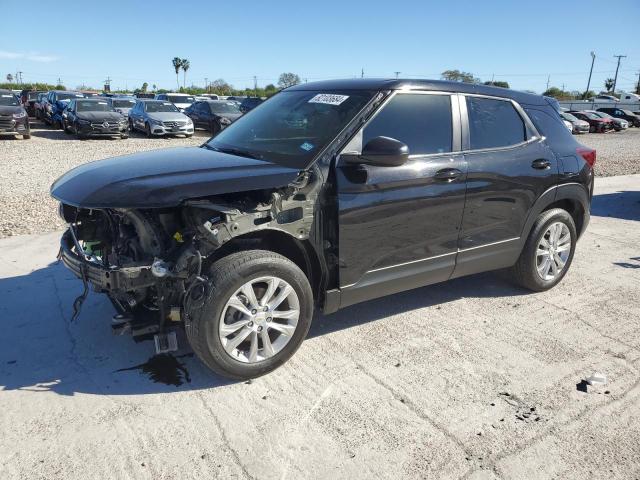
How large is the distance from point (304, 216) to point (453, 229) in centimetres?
136

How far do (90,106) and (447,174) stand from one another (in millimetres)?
19385

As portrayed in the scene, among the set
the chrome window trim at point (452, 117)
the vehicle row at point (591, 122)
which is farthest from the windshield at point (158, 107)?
the vehicle row at point (591, 122)

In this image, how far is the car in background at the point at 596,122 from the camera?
33938 mm

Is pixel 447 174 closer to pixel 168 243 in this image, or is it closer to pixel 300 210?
pixel 300 210

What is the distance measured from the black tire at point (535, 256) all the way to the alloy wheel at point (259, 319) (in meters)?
2.53

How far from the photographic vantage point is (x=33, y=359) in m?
3.48

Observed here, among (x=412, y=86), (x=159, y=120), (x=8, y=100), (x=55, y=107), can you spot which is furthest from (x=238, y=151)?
(x=55, y=107)

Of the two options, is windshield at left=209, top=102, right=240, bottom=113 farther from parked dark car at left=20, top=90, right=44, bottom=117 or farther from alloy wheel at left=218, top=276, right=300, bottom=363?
alloy wheel at left=218, top=276, right=300, bottom=363

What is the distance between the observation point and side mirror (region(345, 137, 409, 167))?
3312 mm

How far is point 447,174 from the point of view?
385 cm

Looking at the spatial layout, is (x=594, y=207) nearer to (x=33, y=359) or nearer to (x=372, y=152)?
(x=372, y=152)

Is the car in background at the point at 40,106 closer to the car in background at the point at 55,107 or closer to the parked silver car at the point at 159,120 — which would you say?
the car in background at the point at 55,107

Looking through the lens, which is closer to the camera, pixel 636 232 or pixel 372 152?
pixel 372 152

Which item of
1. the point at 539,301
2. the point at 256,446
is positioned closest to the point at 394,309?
the point at 539,301
